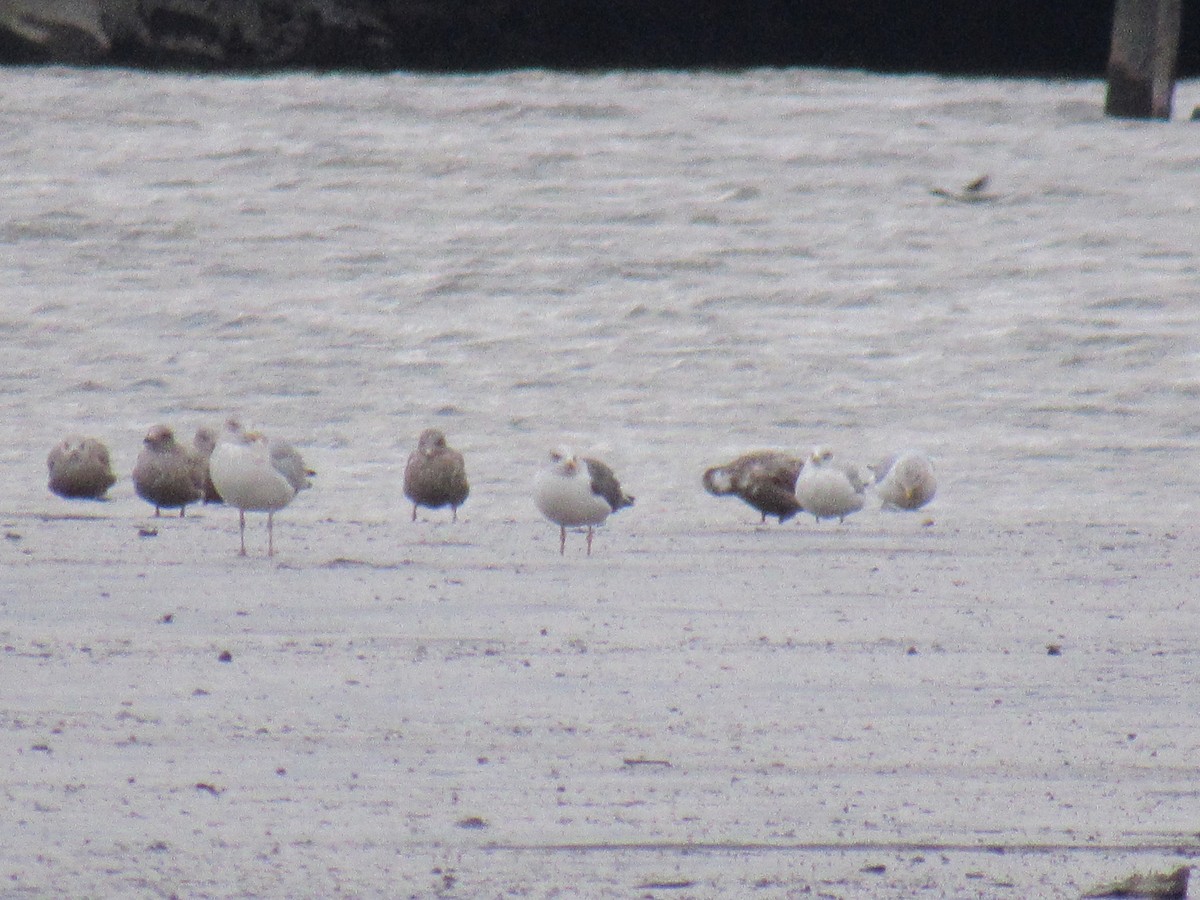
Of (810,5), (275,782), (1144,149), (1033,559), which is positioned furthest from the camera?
(810,5)

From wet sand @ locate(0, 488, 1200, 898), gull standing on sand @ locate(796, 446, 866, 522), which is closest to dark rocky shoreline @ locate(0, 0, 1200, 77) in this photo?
gull standing on sand @ locate(796, 446, 866, 522)

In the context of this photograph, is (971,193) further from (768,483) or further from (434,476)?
(434,476)

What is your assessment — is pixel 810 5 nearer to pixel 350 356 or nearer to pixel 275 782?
pixel 350 356

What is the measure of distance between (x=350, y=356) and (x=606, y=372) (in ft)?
6.18

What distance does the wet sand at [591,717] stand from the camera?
4203 millimetres

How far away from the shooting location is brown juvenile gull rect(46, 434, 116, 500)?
978 cm

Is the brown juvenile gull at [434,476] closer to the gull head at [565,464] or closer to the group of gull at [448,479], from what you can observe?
the group of gull at [448,479]

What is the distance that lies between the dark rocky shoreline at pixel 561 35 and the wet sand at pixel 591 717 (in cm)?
1074

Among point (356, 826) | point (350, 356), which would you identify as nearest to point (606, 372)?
point (350, 356)

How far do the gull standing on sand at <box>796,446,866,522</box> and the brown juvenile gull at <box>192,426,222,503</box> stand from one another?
2783mm

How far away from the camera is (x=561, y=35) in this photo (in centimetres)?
1870

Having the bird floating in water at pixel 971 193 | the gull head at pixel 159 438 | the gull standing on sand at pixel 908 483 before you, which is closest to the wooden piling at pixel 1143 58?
the bird floating in water at pixel 971 193

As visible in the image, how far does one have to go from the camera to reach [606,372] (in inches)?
540

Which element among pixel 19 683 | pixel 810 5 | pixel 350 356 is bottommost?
pixel 350 356
